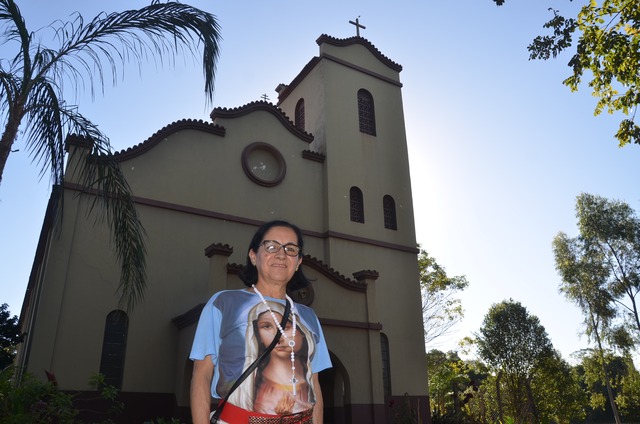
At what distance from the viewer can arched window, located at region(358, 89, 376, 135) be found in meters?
18.3

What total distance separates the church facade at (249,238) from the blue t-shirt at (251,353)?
267 inches

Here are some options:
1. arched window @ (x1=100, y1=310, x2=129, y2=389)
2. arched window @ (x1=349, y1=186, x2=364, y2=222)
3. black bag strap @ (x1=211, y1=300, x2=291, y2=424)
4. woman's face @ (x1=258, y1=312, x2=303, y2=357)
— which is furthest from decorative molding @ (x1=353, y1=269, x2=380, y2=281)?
black bag strap @ (x1=211, y1=300, x2=291, y2=424)

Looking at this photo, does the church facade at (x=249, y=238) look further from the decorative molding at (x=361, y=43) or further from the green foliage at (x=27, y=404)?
the green foliage at (x=27, y=404)

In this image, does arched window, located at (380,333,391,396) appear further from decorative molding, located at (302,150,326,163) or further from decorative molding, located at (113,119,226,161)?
decorative molding, located at (113,119,226,161)

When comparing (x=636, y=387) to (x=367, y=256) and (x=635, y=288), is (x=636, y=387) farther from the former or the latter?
(x=367, y=256)

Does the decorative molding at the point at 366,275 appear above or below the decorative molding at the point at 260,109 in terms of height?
below

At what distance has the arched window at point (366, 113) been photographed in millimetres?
18312

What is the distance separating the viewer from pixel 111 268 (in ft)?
38.7

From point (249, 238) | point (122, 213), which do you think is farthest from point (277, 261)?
point (249, 238)

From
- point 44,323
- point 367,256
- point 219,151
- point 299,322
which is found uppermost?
point 219,151

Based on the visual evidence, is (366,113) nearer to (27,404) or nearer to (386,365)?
(386,365)

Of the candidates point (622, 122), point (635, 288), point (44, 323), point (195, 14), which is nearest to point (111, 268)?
point (44, 323)

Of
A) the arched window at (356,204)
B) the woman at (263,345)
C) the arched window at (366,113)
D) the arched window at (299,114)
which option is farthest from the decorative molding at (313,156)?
the woman at (263,345)

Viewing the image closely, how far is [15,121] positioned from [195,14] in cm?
317
